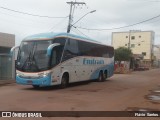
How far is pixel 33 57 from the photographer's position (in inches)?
738

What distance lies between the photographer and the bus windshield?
60.9 ft

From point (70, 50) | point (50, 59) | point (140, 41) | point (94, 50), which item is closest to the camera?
point (50, 59)

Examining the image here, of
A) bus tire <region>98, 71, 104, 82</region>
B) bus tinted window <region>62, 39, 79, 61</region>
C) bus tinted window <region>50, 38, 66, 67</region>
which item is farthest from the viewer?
bus tire <region>98, 71, 104, 82</region>

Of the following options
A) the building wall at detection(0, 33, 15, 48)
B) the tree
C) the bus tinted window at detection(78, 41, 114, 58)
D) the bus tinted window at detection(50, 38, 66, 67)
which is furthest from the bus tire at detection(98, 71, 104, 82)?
the tree

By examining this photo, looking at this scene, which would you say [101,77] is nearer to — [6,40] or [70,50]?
[70,50]

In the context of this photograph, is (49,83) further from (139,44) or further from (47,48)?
(139,44)

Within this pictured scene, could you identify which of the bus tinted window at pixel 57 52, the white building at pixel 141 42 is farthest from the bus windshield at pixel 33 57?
the white building at pixel 141 42

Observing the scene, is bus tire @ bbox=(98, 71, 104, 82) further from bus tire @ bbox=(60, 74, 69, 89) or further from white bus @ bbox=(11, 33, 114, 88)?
bus tire @ bbox=(60, 74, 69, 89)

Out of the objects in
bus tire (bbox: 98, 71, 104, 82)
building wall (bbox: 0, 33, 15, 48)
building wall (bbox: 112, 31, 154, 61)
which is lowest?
bus tire (bbox: 98, 71, 104, 82)

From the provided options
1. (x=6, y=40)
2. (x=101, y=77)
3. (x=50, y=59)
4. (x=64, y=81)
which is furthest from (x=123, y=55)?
(x=50, y=59)

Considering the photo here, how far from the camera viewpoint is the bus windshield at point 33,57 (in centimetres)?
1856

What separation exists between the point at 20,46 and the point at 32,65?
177 centimetres

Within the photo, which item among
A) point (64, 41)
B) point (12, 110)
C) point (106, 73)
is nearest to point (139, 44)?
point (106, 73)

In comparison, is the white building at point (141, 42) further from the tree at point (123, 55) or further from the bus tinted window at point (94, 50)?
the bus tinted window at point (94, 50)
